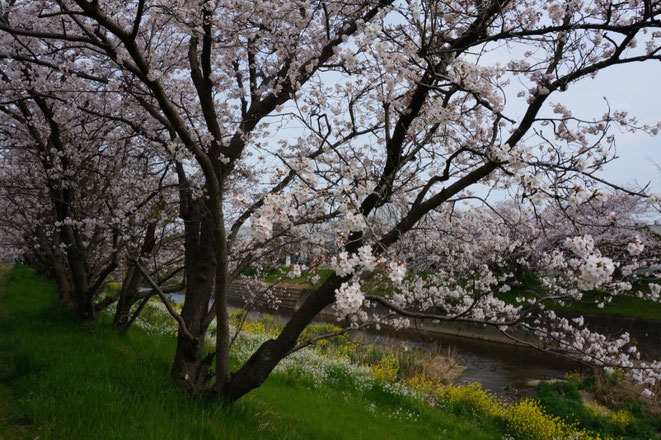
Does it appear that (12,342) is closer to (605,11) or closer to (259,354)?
(259,354)

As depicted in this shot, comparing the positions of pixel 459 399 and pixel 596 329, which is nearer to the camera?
pixel 459 399

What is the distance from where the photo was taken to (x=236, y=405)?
4738 mm

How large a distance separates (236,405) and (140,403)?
927mm

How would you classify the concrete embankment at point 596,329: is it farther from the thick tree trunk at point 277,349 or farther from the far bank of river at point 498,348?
the thick tree trunk at point 277,349

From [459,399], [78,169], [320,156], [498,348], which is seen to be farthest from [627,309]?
[78,169]

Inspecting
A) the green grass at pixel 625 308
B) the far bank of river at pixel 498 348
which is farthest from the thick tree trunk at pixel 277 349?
the green grass at pixel 625 308

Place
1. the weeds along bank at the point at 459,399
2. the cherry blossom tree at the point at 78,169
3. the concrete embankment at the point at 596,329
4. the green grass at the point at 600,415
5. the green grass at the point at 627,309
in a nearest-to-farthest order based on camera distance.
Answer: the cherry blossom tree at the point at 78,169 → the weeds along bank at the point at 459,399 → the green grass at the point at 600,415 → the concrete embankment at the point at 596,329 → the green grass at the point at 627,309

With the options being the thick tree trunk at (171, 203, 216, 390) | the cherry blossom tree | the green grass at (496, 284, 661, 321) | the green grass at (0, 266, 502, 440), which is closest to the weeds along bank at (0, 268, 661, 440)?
the green grass at (0, 266, 502, 440)

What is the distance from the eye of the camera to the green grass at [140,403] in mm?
3975

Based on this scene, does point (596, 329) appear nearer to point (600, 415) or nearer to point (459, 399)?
point (600, 415)

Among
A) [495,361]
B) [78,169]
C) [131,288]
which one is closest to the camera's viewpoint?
[78,169]

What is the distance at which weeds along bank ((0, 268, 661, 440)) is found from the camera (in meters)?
4.09

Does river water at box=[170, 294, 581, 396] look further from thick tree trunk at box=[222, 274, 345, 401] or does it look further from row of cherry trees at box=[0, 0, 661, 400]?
thick tree trunk at box=[222, 274, 345, 401]

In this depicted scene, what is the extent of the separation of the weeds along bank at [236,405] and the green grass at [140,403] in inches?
0.6
